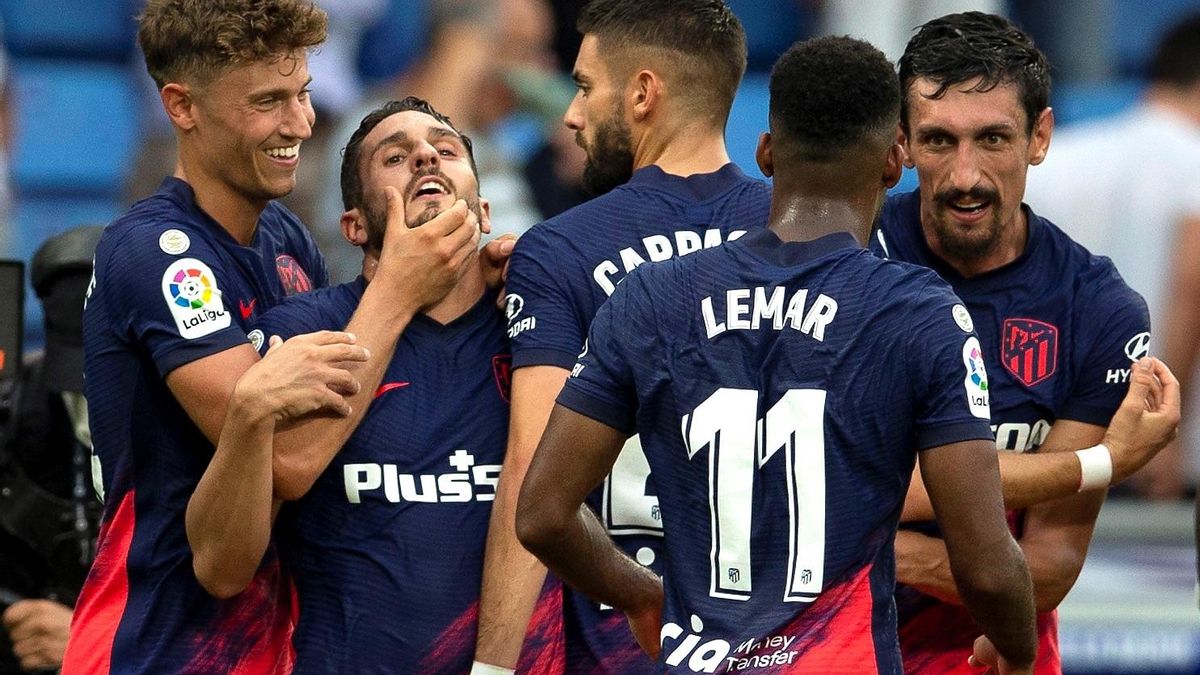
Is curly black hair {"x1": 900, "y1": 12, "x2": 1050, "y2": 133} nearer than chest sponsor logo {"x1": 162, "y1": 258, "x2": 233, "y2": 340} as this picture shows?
No

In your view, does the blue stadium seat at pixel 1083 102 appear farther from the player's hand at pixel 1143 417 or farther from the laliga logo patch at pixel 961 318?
the laliga logo patch at pixel 961 318

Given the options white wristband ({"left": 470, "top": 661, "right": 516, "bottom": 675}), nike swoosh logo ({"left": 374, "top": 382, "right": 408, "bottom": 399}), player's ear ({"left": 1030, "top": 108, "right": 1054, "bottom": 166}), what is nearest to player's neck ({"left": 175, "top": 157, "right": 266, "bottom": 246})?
nike swoosh logo ({"left": 374, "top": 382, "right": 408, "bottom": 399})

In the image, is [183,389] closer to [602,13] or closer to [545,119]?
[602,13]

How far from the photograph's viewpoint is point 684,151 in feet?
14.0

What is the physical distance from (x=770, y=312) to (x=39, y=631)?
2928 millimetres

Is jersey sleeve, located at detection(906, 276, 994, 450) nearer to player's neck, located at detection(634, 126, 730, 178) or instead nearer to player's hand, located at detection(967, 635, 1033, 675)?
player's hand, located at detection(967, 635, 1033, 675)

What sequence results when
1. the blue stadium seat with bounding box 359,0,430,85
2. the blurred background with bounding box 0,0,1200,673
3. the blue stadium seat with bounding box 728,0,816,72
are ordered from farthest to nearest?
the blue stadium seat with bounding box 728,0,816,72 → the blue stadium seat with bounding box 359,0,430,85 → the blurred background with bounding box 0,0,1200,673

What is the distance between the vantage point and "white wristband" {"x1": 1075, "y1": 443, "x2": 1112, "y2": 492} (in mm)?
3988

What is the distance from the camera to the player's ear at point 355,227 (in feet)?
13.5

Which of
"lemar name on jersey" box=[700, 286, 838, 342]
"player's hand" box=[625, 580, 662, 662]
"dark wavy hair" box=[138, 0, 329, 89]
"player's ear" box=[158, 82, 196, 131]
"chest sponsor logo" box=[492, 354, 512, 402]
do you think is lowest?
"player's hand" box=[625, 580, 662, 662]

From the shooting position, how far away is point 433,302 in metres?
3.97

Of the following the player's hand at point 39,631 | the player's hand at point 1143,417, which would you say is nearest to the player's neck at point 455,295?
the player's hand at point 1143,417

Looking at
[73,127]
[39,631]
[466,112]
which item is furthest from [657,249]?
[73,127]

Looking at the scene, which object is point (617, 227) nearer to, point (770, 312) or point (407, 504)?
point (407, 504)
